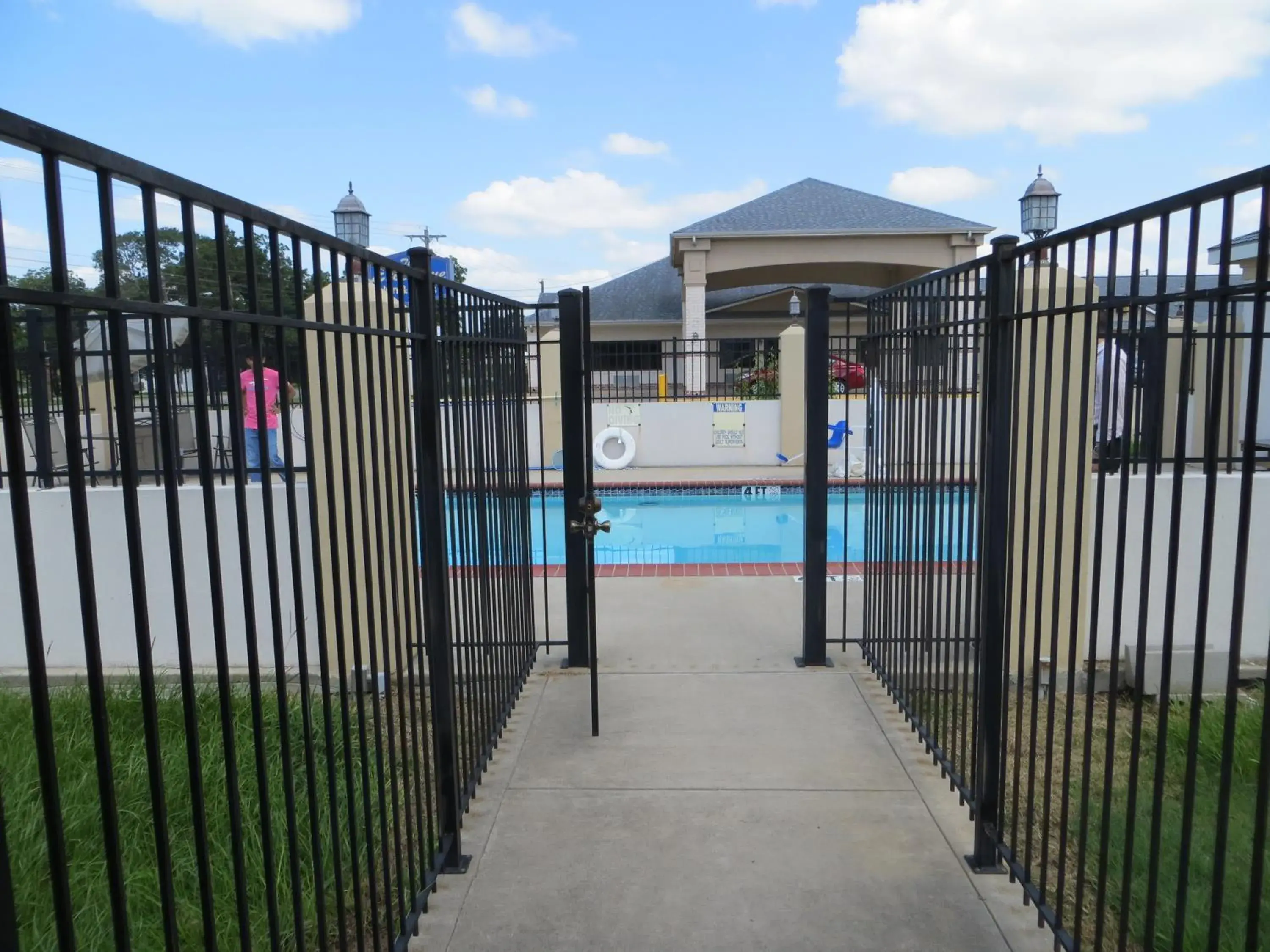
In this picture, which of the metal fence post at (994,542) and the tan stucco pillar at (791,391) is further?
the tan stucco pillar at (791,391)

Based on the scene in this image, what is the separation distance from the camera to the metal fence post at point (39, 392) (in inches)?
120

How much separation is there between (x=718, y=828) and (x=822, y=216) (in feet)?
58.6

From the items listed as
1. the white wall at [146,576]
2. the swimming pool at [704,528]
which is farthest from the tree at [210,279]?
the swimming pool at [704,528]

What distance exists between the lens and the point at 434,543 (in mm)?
2781

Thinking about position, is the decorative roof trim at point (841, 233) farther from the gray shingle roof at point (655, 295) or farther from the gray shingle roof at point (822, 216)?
the gray shingle roof at point (655, 295)

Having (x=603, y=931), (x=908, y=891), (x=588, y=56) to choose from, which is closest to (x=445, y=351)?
(x=603, y=931)

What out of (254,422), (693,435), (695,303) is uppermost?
(695,303)

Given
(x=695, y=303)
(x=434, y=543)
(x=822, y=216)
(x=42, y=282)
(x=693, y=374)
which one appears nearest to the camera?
(x=42, y=282)

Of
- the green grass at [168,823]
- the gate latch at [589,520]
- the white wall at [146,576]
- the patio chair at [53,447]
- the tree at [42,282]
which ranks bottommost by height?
the green grass at [168,823]

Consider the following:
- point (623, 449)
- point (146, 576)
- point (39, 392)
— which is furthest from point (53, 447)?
point (623, 449)

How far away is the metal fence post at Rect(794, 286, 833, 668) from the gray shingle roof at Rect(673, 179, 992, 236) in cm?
1371

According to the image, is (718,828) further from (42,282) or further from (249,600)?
(42,282)

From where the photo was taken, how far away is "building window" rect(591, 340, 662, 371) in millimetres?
14367

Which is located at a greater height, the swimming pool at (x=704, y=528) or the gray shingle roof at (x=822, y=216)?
the gray shingle roof at (x=822, y=216)
